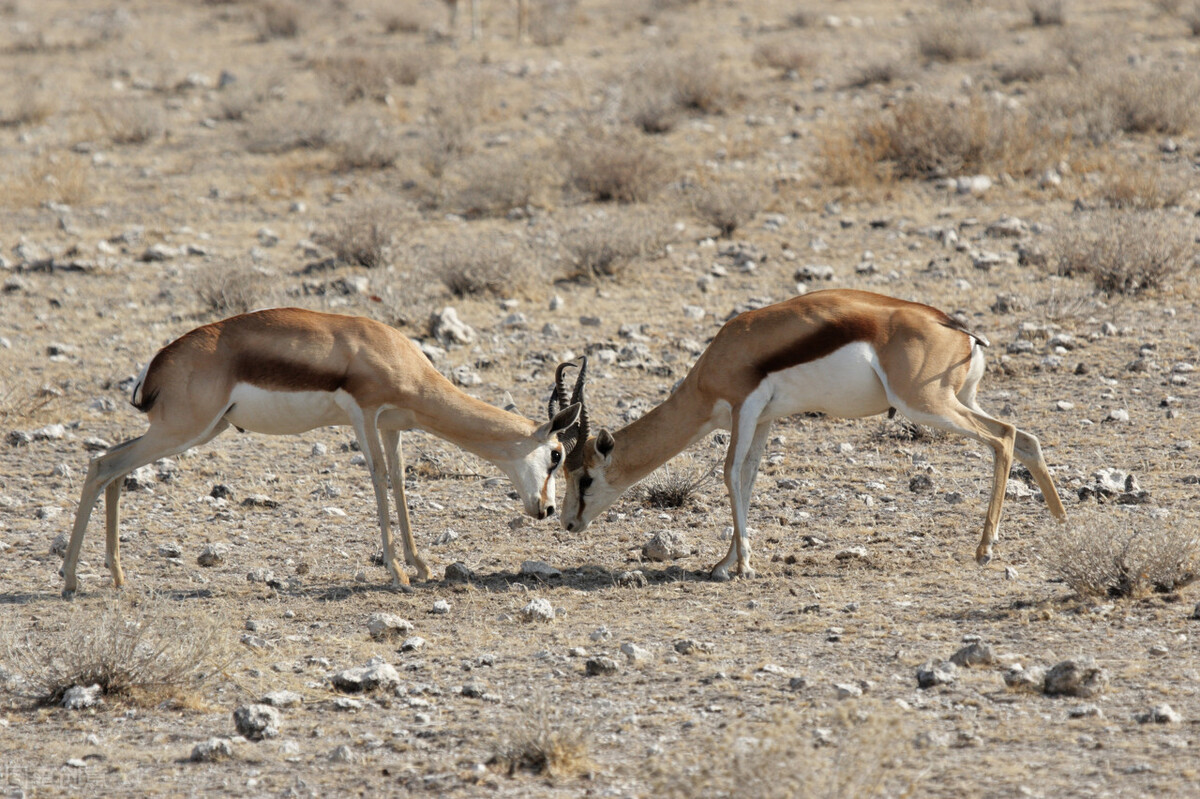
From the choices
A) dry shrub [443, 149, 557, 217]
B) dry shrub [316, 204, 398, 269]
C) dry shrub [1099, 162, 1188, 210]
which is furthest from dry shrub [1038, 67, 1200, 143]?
dry shrub [316, 204, 398, 269]

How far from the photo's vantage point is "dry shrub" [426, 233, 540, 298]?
480 inches

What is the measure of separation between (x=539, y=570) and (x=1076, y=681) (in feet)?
10.1

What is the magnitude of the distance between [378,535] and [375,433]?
1.05 m

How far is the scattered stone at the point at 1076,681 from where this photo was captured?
5066 mm

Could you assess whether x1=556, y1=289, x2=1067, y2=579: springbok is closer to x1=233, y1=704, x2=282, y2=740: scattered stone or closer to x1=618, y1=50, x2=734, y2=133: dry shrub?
x1=233, y1=704, x2=282, y2=740: scattered stone

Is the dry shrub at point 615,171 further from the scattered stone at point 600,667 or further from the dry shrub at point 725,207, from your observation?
the scattered stone at point 600,667

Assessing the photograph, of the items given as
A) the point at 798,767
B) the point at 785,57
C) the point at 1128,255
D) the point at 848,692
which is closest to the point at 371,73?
the point at 785,57

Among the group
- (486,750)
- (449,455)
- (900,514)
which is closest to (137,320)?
(449,455)

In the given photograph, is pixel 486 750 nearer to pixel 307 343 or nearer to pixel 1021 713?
pixel 1021 713

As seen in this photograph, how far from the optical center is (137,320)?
1198 centimetres

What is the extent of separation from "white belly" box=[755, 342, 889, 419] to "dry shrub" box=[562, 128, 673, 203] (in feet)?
26.9

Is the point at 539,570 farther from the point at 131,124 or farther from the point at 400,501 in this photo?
the point at 131,124

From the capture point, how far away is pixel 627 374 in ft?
33.9

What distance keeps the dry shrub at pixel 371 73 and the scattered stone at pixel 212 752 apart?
17.3 meters
